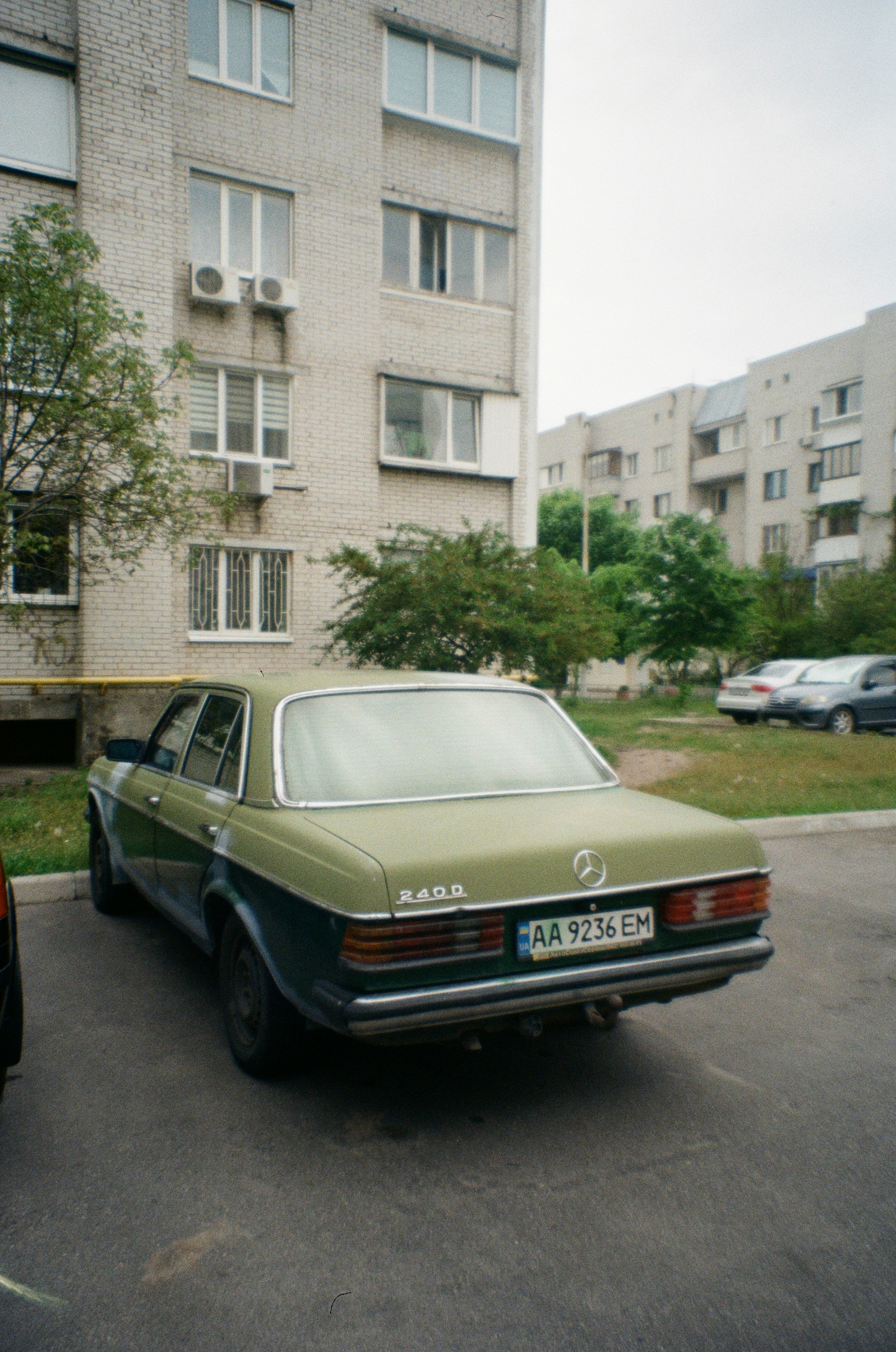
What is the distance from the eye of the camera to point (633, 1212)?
276 cm

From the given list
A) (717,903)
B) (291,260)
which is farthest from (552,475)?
(717,903)

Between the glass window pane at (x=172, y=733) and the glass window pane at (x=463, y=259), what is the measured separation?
13642mm

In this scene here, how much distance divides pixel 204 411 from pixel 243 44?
18.8 ft

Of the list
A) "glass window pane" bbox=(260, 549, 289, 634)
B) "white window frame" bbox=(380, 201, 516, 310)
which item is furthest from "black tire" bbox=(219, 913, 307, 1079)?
"white window frame" bbox=(380, 201, 516, 310)

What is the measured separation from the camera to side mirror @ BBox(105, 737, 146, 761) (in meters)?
5.32

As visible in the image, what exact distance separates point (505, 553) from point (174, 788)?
8.36 m

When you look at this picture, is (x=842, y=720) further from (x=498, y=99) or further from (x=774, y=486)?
(x=774, y=486)

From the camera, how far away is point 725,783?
11.0 metres

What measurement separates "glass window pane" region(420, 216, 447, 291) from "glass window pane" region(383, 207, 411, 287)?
0.88 feet

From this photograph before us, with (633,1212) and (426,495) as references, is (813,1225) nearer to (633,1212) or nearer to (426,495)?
(633,1212)

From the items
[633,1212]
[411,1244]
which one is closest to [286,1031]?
[411,1244]

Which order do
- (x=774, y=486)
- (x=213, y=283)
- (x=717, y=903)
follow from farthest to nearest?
(x=774, y=486) → (x=213, y=283) → (x=717, y=903)

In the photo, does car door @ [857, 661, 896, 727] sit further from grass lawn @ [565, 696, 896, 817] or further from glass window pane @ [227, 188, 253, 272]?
glass window pane @ [227, 188, 253, 272]

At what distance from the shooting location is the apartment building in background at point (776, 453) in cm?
4081
